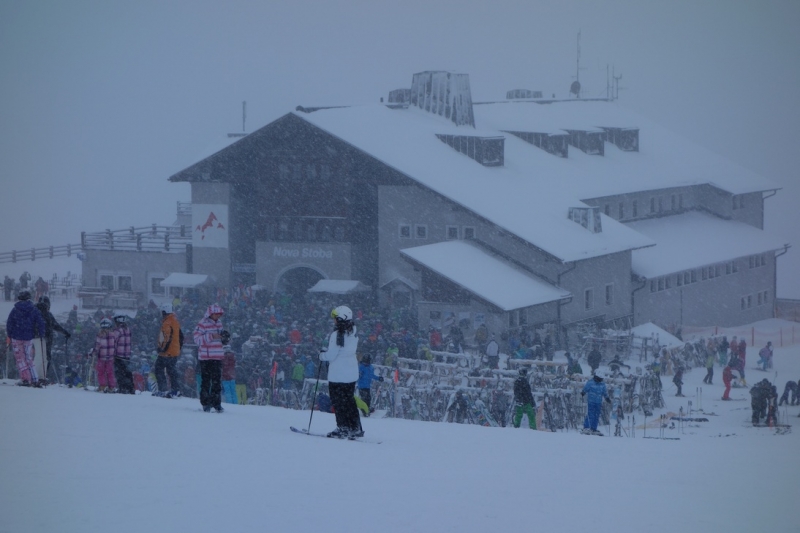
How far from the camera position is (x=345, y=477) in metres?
8.52

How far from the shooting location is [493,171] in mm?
34156

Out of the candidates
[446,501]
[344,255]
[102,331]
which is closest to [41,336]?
[102,331]

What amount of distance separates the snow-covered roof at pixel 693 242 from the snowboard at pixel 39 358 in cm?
2338

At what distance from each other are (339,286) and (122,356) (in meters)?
19.7

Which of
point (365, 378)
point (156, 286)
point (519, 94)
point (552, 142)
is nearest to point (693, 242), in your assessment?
point (552, 142)

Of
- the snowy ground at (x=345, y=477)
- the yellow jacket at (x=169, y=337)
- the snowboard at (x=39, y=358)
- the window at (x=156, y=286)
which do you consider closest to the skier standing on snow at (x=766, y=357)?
the snowy ground at (x=345, y=477)

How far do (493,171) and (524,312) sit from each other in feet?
26.5

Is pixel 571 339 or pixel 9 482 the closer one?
pixel 9 482

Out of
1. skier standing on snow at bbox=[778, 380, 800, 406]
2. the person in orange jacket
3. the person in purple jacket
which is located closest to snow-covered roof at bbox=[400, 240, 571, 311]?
skier standing on snow at bbox=[778, 380, 800, 406]

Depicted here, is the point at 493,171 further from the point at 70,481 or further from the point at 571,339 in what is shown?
the point at 70,481

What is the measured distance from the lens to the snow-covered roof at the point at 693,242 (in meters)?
34.0

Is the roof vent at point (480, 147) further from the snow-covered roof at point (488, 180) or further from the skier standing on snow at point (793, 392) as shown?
the skier standing on snow at point (793, 392)

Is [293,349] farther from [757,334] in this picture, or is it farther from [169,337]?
[757,334]

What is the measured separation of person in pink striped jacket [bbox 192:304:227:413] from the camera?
11281 millimetres
